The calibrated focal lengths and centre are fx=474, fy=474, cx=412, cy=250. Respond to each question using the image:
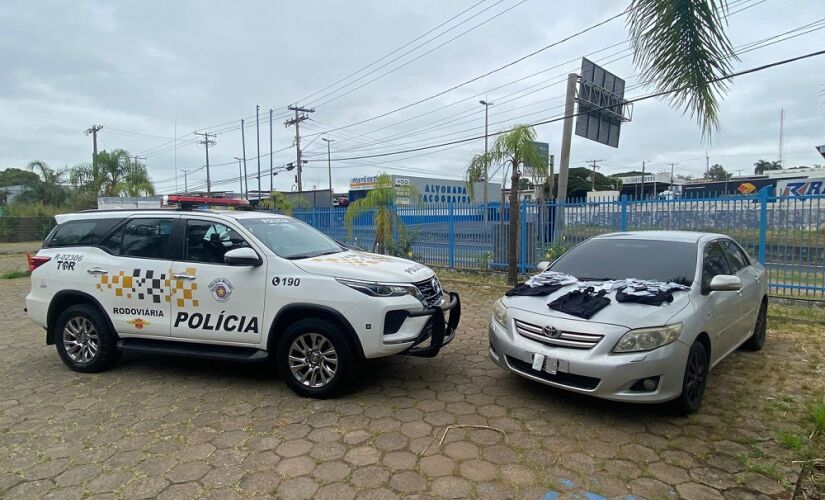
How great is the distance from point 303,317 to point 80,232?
2.75 meters

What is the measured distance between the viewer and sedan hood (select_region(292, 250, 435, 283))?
399 centimetres

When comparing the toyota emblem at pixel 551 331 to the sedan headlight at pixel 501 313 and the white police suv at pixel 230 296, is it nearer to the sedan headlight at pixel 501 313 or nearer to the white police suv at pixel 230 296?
the sedan headlight at pixel 501 313

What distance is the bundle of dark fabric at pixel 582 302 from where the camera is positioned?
365 cm

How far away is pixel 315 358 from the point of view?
4043 millimetres

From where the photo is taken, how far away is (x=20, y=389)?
4.51 metres

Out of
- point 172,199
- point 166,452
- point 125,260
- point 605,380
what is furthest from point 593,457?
point 172,199

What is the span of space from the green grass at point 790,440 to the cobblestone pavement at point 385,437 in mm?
79

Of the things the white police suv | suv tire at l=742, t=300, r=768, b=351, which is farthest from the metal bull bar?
suv tire at l=742, t=300, r=768, b=351

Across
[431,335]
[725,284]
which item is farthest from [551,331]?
[725,284]

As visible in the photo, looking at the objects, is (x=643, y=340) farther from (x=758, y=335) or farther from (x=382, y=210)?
(x=382, y=210)

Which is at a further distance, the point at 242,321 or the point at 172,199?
the point at 172,199

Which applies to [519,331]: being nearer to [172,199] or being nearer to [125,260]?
[125,260]

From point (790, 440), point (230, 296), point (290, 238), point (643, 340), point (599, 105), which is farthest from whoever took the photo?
point (599, 105)

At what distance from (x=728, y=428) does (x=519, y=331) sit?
1.66 m
